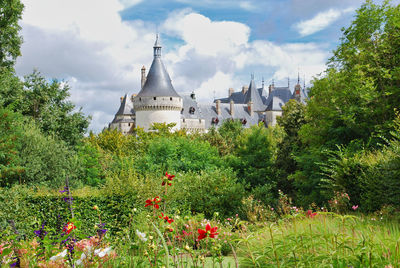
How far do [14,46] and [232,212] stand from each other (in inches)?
545

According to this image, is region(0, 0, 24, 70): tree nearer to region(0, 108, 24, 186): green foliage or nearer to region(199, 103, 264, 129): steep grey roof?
region(0, 108, 24, 186): green foliage

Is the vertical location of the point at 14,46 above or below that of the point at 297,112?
above

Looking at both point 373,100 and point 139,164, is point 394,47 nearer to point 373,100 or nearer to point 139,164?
point 373,100

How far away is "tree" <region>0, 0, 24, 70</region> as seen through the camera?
58.3 ft

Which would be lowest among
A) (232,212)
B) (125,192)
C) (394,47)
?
(232,212)

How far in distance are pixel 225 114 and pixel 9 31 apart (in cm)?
5587

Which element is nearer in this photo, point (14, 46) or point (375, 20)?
point (375, 20)

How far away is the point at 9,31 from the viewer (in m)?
18.1

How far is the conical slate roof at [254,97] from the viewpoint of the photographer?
78.0m


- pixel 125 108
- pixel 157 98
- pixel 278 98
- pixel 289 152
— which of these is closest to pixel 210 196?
pixel 289 152

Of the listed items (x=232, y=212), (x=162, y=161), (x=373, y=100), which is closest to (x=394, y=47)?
(x=373, y=100)

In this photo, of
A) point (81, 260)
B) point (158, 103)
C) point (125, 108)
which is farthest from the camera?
point (125, 108)

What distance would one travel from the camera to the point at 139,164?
1714cm

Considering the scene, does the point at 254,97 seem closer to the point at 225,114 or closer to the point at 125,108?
the point at 225,114
